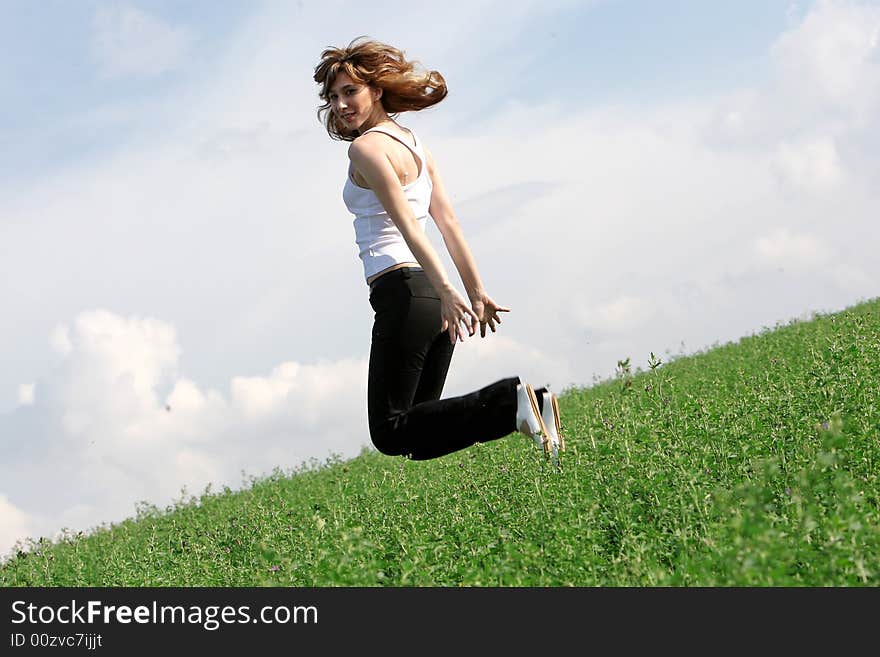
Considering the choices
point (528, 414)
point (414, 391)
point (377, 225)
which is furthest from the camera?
point (414, 391)

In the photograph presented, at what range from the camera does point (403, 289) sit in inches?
224

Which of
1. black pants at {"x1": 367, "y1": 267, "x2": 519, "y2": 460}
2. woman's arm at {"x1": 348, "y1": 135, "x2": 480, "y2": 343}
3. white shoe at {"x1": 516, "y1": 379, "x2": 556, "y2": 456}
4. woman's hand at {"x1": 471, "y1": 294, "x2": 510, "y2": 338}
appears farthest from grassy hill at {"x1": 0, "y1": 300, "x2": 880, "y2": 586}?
woman's arm at {"x1": 348, "y1": 135, "x2": 480, "y2": 343}

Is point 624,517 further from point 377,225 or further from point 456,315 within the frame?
point 377,225

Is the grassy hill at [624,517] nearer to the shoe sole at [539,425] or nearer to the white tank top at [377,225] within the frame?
the shoe sole at [539,425]

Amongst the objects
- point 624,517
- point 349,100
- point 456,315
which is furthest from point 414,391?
point 349,100

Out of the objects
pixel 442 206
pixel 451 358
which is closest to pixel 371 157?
pixel 442 206

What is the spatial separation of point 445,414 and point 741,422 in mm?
2530

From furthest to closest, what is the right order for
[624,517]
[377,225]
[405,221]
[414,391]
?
1. [414,391]
2. [377,225]
3. [405,221]
4. [624,517]

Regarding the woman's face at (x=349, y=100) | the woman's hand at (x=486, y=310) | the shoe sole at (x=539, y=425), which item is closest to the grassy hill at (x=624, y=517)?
the shoe sole at (x=539, y=425)

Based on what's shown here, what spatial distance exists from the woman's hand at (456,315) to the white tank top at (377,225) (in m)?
0.33

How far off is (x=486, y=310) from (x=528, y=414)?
0.87 m

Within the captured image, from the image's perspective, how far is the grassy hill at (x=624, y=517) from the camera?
4.27m

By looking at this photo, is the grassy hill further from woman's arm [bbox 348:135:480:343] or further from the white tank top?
the white tank top
